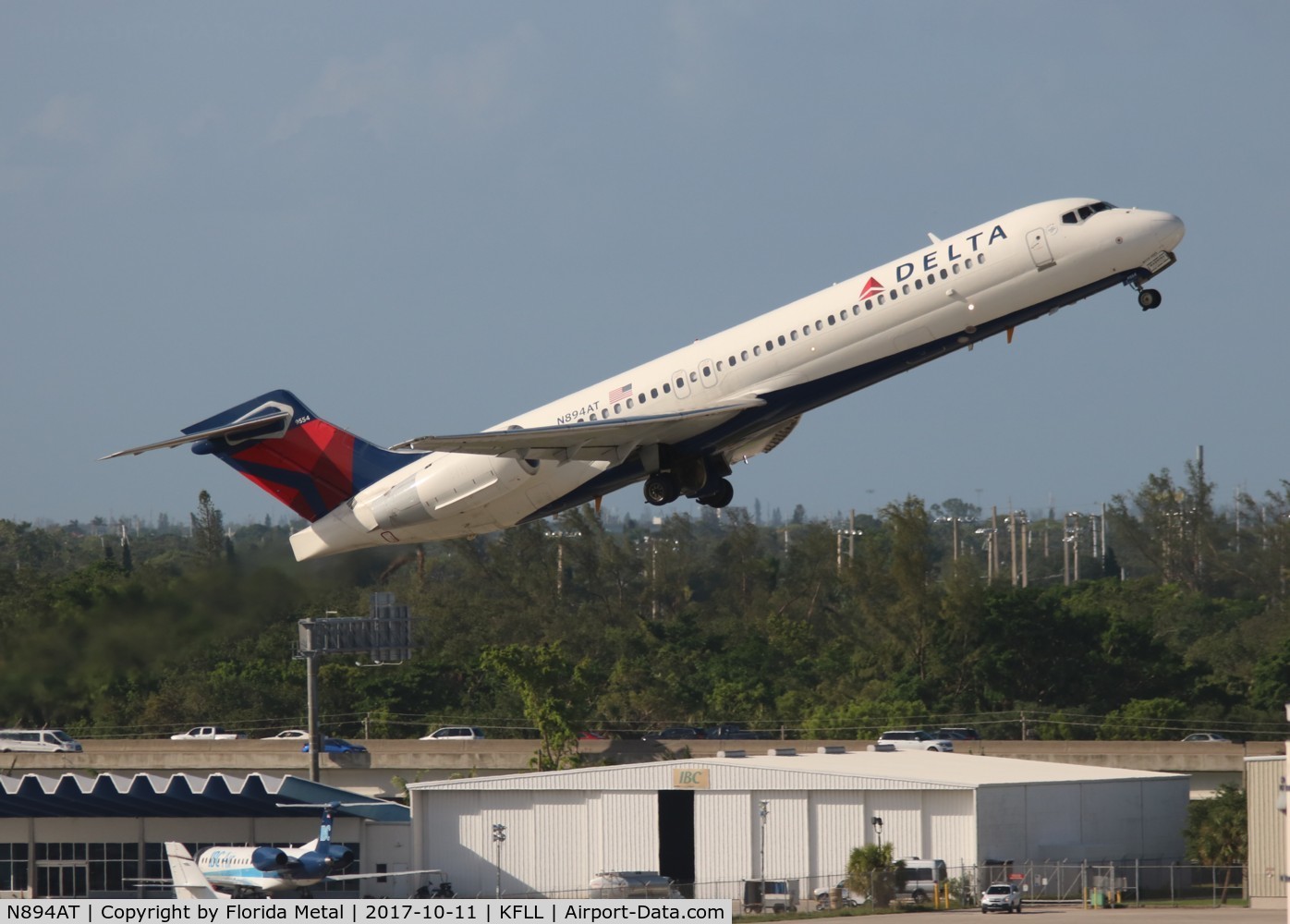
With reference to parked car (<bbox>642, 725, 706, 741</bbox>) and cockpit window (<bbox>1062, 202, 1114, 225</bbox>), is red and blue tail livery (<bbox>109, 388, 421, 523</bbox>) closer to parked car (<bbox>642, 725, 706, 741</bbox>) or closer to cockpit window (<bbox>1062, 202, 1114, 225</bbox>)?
cockpit window (<bbox>1062, 202, 1114, 225</bbox>)

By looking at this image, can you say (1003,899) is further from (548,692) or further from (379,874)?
(548,692)

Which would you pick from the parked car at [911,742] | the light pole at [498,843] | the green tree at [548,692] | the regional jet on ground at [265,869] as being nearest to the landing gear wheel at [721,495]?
the regional jet on ground at [265,869]

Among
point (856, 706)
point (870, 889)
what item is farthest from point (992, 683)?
point (870, 889)

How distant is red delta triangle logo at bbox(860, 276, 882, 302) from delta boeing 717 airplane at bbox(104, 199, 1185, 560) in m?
0.04

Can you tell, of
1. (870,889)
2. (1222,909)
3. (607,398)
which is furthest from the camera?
(870,889)

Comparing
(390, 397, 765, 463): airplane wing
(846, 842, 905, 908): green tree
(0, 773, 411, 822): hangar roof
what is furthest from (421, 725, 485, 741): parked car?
(390, 397, 765, 463): airplane wing

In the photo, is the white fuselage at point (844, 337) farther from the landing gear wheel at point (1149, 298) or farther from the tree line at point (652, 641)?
the tree line at point (652, 641)

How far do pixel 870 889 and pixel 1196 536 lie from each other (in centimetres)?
9760

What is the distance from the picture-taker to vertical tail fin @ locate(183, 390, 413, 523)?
45188mm

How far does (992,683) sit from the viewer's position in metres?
90.8

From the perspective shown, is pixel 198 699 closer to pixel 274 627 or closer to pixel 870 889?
pixel 274 627

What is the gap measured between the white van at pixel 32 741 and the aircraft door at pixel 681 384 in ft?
153

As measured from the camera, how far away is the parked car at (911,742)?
68812 millimetres

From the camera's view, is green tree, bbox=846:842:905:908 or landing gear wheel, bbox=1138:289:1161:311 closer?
landing gear wheel, bbox=1138:289:1161:311
